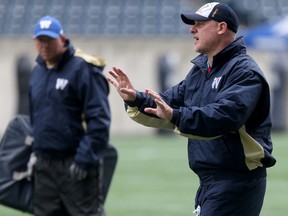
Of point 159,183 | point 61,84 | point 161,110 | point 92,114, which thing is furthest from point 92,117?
A: point 159,183

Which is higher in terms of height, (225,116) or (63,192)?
(225,116)

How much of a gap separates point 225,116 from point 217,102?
5.6 inches

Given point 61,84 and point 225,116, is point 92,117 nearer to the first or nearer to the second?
point 61,84

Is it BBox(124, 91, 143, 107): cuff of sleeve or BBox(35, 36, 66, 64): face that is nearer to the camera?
BBox(124, 91, 143, 107): cuff of sleeve

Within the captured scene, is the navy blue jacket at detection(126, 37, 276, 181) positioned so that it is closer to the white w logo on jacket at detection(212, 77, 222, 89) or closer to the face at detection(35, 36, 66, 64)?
the white w logo on jacket at detection(212, 77, 222, 89)

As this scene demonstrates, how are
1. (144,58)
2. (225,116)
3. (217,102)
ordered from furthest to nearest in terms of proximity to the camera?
(144,58) < (217,102) < (225,116)

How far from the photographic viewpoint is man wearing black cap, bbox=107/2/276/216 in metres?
6.07

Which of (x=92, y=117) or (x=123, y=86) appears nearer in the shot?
(x=123, y=86)

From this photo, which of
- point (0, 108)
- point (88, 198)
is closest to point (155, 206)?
point (88, 198)

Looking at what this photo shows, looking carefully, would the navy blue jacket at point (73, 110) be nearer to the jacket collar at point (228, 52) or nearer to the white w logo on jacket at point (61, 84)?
the white w logo on jacket at point (61, 84)

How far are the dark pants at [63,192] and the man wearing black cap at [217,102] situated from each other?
81.3 inches

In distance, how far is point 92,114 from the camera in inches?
325

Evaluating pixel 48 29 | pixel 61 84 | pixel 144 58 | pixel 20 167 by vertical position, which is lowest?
pixel 144 58

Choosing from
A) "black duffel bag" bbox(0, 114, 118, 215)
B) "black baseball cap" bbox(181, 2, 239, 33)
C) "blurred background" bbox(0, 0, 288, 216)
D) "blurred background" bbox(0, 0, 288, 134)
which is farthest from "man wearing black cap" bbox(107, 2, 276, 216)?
"blurred background" bbox(0, 0, 288, 134)
